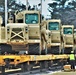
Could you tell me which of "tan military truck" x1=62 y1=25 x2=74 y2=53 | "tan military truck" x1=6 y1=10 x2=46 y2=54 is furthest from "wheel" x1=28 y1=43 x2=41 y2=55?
"tan military truck" x1=62 y1=25 x2=74 y2=53

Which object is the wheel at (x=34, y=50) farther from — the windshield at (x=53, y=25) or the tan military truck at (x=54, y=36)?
the windshield at (x=53, y=25)

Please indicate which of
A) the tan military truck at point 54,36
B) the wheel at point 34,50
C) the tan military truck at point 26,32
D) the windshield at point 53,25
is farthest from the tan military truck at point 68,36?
the tan military truck at point 26,32

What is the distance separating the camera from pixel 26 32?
19.9 m

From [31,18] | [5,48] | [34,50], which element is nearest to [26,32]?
[31,18]

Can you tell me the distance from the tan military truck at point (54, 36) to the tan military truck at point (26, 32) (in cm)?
465

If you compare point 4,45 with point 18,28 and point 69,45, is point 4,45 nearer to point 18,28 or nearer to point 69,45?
point 18,28

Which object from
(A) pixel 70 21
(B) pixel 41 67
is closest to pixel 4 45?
(B) pixel 41 67

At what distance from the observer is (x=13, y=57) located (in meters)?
19.1

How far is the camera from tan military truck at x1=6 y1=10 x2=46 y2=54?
65.2ft

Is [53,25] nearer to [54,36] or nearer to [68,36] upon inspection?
[54,36]

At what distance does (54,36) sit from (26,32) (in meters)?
7.01

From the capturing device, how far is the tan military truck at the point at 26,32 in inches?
782

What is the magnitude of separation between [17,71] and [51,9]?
2861 cm

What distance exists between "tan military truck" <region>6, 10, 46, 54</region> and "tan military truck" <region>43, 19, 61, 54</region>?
15.3 feet
